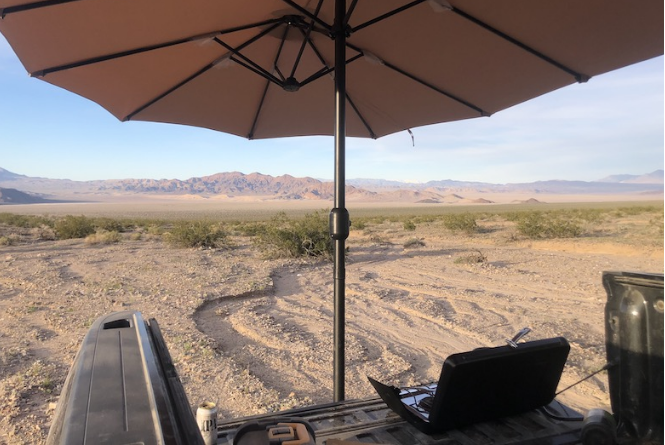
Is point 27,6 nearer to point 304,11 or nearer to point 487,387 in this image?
point 304,11

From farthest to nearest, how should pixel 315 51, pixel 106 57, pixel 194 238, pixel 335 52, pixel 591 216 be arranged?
pixel 591 216 < pixel 194 238 < pixel 315 51 < pixel 106 57 < pixel 335 52

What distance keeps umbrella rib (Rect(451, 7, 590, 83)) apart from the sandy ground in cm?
272

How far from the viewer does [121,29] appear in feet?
8.24

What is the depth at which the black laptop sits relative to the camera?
173cm

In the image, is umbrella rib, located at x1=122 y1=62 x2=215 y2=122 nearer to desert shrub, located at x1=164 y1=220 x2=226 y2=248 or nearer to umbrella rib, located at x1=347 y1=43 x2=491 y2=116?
umbrella rib, located at x1=347 y1=43 x2=491 y2=116

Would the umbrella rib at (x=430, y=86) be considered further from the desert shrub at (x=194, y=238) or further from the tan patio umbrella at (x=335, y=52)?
the desert shrub at (x=194, y=238)

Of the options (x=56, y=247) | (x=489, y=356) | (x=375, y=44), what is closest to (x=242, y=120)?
(x=375, y=44)

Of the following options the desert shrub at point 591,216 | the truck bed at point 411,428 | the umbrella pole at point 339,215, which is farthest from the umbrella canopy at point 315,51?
the desert shrub at point 591,216

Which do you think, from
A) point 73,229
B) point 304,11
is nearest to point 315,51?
point 304,11

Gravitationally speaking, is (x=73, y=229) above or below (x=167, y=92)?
below

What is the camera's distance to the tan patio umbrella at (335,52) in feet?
7.77

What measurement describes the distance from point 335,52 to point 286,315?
481 centimetres

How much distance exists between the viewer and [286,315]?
6699mm

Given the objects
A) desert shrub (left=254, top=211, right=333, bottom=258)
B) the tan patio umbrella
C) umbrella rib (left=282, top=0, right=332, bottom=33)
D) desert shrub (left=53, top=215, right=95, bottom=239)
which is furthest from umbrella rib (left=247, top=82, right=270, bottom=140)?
desert shrub (left=53, top=215, right=95, bottom=239)
